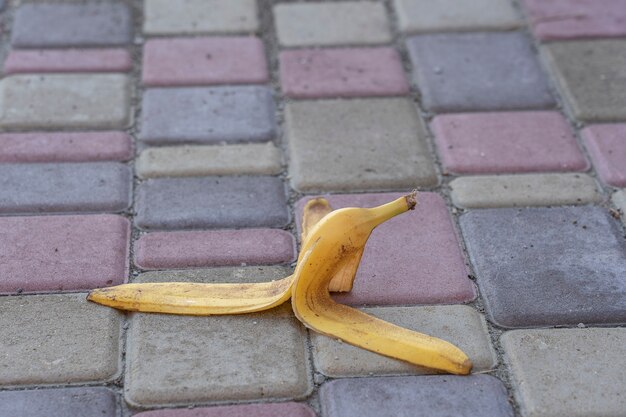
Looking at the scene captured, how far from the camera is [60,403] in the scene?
5.80 ft

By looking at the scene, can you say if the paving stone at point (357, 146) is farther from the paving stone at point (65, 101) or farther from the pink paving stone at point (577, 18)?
the pink paving stone at point (577, 18)

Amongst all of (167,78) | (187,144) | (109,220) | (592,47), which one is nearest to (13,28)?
(167,78)

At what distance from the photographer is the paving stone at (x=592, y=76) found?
8.73ft

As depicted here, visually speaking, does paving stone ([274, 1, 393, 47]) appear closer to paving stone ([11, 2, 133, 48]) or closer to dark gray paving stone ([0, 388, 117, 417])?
paving stone ([11, 2, 133, 48])

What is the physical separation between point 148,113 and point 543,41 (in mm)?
1226

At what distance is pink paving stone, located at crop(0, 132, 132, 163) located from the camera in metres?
2.43

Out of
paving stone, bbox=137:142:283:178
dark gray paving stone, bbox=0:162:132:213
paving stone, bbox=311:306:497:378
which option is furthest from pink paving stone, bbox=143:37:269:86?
paving stone, bbox=311:306:497:378

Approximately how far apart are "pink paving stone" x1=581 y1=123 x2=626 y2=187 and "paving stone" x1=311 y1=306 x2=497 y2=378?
25.6 inches

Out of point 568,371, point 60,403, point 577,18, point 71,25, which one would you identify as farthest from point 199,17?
point 568,371

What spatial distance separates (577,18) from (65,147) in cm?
164

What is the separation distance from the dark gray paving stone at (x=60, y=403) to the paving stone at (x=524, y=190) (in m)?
0.98

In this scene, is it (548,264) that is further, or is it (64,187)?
(64,187)

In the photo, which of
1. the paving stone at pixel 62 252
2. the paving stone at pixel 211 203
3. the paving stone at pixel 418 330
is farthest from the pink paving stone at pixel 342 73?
the paving stone at pixel 418 330

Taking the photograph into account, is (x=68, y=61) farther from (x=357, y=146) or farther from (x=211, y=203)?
(x=357, y=146)
